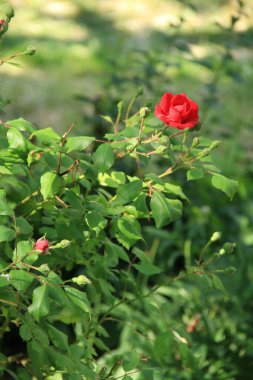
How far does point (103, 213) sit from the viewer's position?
189cm

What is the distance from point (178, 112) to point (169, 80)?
2.41m

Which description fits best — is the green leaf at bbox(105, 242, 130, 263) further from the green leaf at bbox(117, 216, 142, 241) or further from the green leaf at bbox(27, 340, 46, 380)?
the green leaf at bbox(27, 340, 46, 380)

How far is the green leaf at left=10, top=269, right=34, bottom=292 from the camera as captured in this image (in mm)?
1678

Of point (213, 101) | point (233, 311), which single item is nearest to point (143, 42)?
point (213, 101)

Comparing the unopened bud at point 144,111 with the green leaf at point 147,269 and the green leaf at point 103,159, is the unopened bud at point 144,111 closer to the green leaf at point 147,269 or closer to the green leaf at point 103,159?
the green leaf at point 103,159

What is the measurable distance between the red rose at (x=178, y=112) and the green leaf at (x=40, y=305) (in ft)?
1.56

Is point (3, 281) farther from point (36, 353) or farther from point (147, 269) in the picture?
point (147, 269)

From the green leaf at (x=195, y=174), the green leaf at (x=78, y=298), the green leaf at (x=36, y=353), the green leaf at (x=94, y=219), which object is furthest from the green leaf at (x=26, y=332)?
the green leaf at (x=195, y=174)

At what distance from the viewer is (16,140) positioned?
183 cm

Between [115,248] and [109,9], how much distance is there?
7515 mm

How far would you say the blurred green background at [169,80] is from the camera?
3.55 metres

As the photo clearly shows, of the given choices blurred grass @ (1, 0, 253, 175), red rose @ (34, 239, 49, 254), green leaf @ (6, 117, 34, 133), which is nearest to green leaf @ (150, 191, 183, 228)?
red rose @ (34, 239, 49, 254)

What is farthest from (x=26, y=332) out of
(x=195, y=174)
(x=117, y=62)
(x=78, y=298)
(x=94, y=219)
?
(x=117, y=62)

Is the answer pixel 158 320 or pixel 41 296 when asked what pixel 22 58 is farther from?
pixel 41 296
